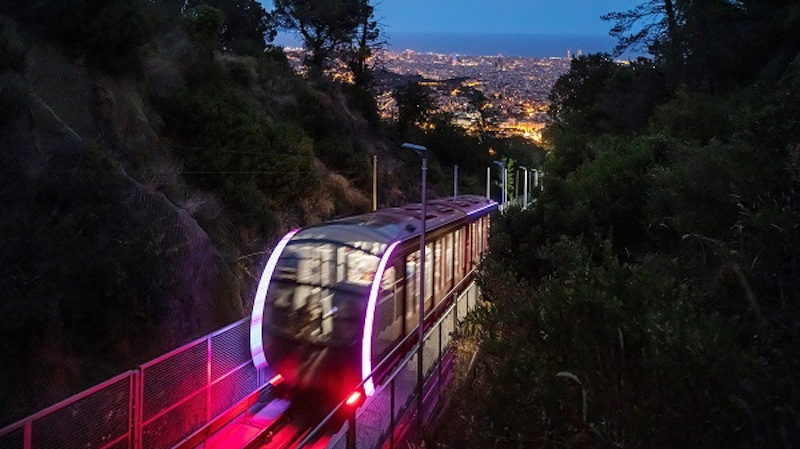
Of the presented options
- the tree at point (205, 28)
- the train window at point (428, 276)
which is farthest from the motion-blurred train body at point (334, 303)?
the tree at point (205, 28)

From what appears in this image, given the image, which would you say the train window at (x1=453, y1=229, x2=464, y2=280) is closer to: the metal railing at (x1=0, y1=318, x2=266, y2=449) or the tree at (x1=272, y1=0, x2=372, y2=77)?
the metal railing at (x1=0, y1=318, x2=266, y2=449)

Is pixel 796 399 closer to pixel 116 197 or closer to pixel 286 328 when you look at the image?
pixel 286 328

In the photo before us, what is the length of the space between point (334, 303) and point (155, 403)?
120 inches

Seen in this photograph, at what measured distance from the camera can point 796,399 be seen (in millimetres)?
3209

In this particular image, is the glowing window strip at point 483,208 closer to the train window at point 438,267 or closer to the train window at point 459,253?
the train window at point 459,253

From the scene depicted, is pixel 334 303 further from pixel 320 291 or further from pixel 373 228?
pixel 373 228

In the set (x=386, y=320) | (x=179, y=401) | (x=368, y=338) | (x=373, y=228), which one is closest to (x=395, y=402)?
(x=368, y=338)

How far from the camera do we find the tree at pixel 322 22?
47.0 m

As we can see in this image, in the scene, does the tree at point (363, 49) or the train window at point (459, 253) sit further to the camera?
the tree at point (363, 49)

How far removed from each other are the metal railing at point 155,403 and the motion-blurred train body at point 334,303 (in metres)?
0.57

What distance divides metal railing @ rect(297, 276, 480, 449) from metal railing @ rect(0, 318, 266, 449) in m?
2.15

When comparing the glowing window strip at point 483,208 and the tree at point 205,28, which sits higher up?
the tree at point 205,28

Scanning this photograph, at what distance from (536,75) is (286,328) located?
477ft

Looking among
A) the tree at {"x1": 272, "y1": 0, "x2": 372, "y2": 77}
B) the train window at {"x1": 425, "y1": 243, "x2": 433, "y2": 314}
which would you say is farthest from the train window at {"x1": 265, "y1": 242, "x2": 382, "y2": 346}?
the tree at {"x1": 272, "y1": 0, "x2": 372, "y2": 77}
